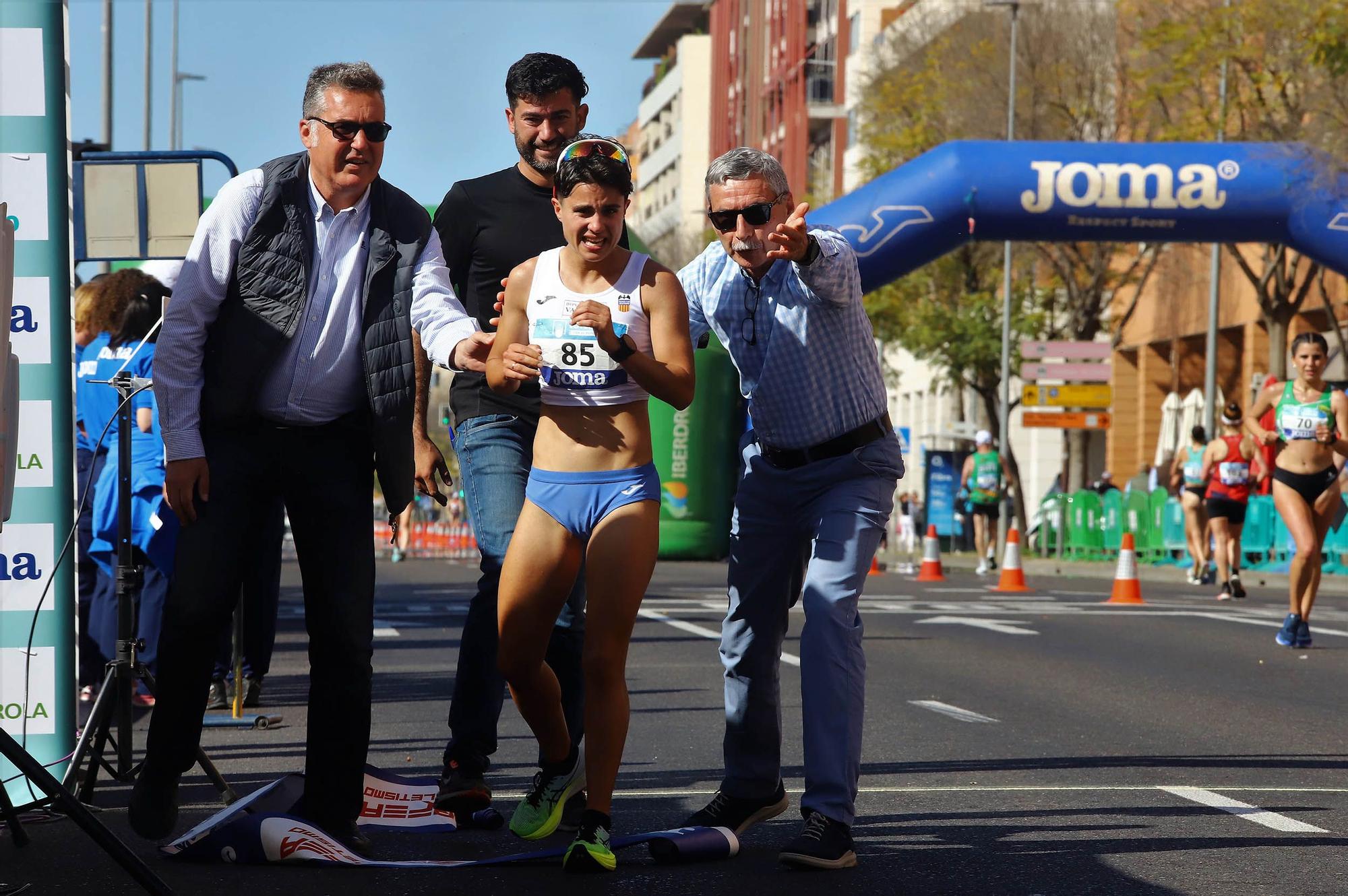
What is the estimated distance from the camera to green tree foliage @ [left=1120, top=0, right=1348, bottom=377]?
25688 mm

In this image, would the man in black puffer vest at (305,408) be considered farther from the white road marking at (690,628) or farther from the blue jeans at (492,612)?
the white road marking at (690,628)

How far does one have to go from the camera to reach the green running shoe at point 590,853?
518 cm

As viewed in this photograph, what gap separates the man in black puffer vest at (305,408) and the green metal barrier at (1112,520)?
1103 inches

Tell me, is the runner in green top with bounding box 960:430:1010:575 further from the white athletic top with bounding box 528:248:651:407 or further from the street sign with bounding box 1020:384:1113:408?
the white athletic top with bounding box 528:248:651:407

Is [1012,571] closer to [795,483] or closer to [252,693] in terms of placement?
[252,693]

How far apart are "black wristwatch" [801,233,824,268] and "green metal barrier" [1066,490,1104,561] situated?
29.0 meters

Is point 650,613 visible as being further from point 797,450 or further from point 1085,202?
point 797,450

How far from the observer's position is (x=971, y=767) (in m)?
7.74

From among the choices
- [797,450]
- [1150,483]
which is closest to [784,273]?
[797,450]

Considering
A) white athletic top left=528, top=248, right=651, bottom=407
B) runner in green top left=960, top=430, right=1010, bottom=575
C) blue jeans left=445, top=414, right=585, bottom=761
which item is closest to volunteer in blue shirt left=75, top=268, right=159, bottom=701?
blue jeans left=445, top=414, right=585, bottom=761

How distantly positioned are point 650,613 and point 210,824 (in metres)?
12.1

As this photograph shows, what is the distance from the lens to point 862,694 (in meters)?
5.65

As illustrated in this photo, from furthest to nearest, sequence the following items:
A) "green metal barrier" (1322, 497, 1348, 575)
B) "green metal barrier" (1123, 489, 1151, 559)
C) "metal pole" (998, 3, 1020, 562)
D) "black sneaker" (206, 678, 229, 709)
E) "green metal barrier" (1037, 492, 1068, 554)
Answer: "metal pole" (998, 3, 1020, 562) < "green metal barrier" (1037, 492, 1068, 554) < "green metal barrier" (1123, 489, 1151, 559) < "green metal barrier" (1322, 497, 1348, 575) < "black sneaker" (206, 678, 229, 709)

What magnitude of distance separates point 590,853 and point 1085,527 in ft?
99.3
